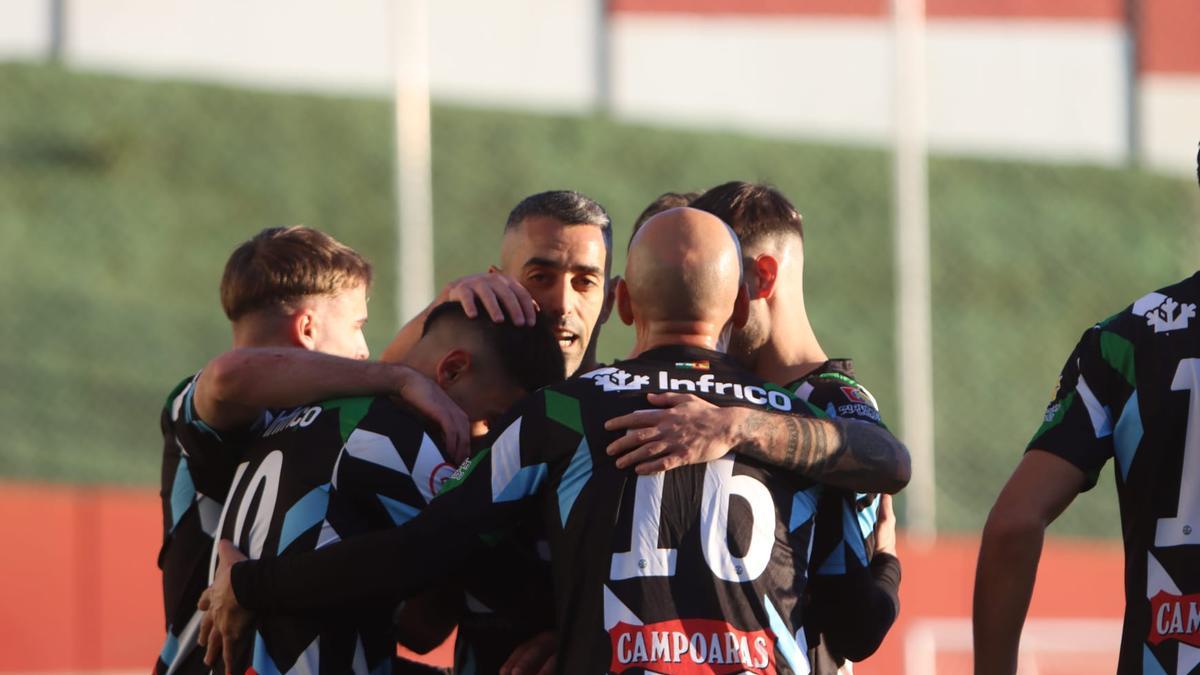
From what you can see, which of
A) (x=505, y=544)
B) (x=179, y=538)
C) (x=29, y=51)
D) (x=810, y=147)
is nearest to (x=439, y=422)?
(x=505, y=544)

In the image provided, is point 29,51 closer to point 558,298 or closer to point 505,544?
point 558,298

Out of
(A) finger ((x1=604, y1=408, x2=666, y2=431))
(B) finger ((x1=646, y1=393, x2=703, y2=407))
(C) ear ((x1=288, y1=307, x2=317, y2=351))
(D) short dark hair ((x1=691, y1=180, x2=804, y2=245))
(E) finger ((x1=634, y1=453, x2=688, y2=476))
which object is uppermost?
(D) short dark hair ((x1=691, y1=180, x2=804, y2=245))

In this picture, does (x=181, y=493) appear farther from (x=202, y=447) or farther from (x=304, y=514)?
(x=304, y=514)

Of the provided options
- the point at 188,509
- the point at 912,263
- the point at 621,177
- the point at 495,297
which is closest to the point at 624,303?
the point at 495,297

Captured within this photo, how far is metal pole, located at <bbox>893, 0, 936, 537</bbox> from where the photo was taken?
930 cm

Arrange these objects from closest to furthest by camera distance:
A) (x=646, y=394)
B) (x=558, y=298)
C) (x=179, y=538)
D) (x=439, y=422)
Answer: (x=646, y=394) < (x=439, y=422) < (x=179, y=538) < (x=558, y=298)

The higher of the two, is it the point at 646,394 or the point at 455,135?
the point at 455,135

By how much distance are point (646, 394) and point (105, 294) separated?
337 inches

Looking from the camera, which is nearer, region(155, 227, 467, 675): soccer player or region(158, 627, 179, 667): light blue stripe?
region(155, 227, 467, 675): soccer player

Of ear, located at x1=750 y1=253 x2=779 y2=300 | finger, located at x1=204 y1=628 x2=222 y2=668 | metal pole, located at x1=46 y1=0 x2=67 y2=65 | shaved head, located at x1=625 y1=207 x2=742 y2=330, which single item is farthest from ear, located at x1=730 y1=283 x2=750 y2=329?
metal pole, located at x1=46 y1=0 x2=67 y2=65

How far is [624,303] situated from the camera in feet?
8.87

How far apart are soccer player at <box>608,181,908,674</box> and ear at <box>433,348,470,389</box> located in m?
0.55

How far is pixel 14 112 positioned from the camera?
11.0 metres

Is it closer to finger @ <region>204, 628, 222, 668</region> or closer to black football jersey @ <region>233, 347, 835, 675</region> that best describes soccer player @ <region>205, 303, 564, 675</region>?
finger @ <region>204, 628, 222, 668</region>
